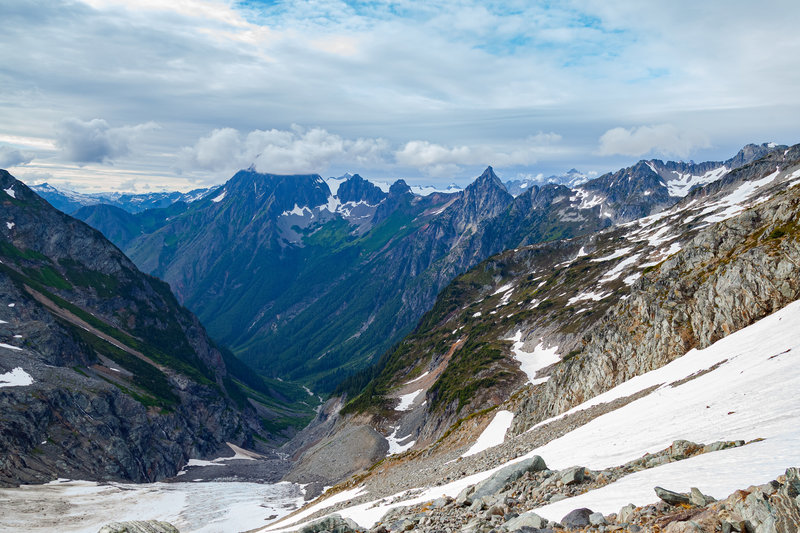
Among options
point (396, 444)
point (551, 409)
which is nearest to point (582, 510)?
point (551, 409)

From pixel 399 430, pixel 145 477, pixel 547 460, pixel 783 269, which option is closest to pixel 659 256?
pixel 399 430

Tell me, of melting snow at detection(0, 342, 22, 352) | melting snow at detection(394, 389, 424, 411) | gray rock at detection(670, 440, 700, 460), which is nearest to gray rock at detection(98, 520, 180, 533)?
gray rock at detection(670, 440, 700, 460)

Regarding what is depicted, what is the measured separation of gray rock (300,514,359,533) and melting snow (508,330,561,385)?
8926 centimetres

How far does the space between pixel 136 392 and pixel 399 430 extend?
101331 mm

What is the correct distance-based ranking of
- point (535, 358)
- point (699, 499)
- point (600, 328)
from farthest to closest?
point (535, 358) < point (600, 328) < point (699, 499)

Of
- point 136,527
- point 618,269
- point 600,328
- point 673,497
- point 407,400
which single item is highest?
point 673,497

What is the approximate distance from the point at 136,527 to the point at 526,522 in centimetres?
2726

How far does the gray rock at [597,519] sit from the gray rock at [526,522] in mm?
1711

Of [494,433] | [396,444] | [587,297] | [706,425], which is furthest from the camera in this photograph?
[587,297]

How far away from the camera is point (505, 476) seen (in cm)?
2489

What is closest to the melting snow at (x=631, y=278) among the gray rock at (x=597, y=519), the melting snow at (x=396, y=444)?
the melting snow at (x=396, y=444)

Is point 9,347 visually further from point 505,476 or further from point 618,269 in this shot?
point 618,269

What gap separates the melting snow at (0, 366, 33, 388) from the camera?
4870 inches

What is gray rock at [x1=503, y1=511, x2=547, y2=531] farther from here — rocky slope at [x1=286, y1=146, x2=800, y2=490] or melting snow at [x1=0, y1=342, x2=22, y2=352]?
melting snow at [x1=0, y1=342, x2=22, y2=352]
